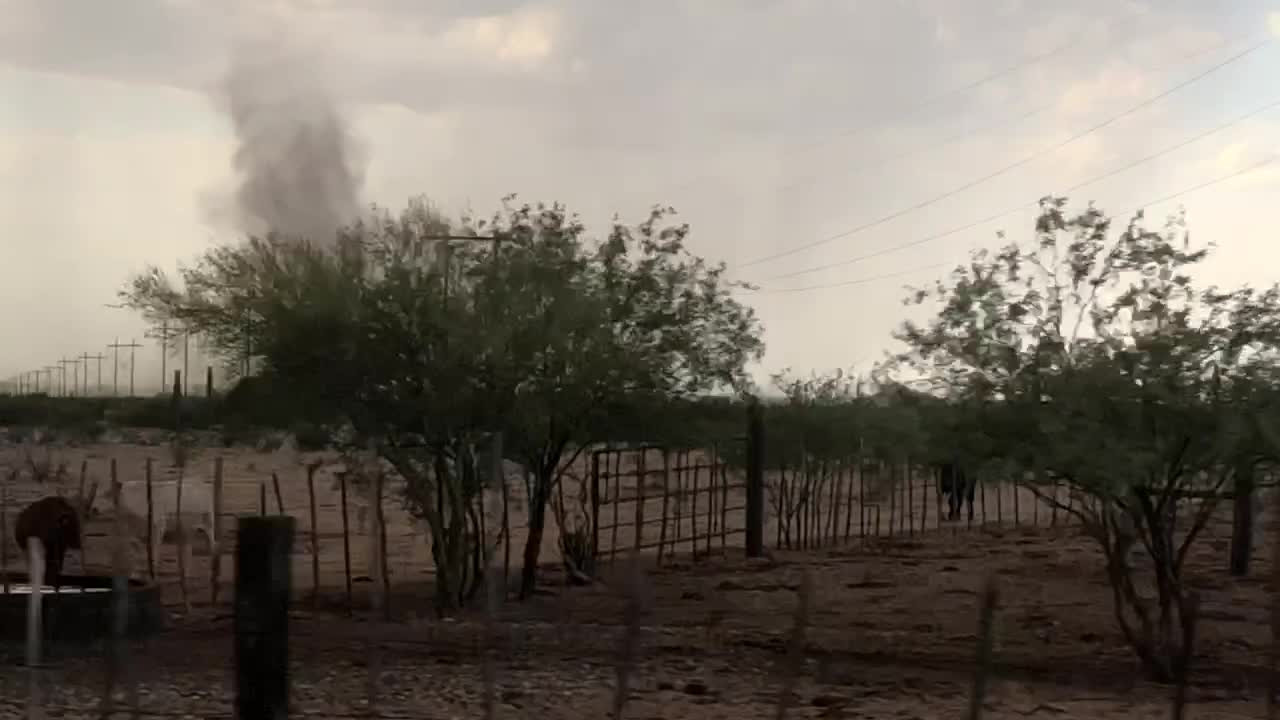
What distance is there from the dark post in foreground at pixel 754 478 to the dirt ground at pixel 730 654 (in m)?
2.91

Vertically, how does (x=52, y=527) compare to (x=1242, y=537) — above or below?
above

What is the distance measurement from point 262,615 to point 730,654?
9.14m

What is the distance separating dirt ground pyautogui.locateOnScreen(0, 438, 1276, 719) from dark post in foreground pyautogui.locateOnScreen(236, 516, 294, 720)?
352 centimetres

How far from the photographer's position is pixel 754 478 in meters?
23.8

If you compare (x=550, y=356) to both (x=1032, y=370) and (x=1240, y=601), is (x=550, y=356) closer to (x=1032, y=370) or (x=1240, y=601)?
(x=1032, y=370)

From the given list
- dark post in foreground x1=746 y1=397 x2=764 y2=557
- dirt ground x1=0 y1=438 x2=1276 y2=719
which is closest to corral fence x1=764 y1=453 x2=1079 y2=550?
dark post in foreground x1=746 y1=397 x2=764 y2=557

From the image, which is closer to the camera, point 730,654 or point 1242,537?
point 730,654

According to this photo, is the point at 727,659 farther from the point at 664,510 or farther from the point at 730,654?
the point at 664,510

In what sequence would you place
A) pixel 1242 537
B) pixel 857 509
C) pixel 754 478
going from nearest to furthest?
pixel 1242 537 → pixel 754 478 → pixel 857 509

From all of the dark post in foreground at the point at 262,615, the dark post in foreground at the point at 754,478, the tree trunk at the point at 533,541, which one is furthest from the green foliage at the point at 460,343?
the dark post in foreground at the point at 262,615

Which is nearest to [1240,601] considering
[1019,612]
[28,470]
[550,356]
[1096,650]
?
[1019,612]

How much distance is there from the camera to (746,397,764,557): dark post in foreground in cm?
2361

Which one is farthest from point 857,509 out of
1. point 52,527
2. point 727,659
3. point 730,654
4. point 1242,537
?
point 52,527

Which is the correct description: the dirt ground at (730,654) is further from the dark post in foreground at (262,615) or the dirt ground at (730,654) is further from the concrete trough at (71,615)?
the dark post in foreground at (262,615)
